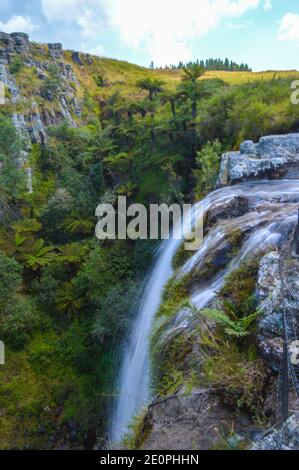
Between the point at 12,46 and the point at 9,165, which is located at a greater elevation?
the point at 12,46

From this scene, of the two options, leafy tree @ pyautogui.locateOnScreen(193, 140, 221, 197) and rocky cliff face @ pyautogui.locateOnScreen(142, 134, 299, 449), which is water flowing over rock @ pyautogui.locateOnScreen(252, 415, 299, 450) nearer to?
rocky cliff face @ pyautogui.locateOnScreen(142, 134, 299, 449)

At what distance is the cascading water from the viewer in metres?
6.95

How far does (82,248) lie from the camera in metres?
16.8

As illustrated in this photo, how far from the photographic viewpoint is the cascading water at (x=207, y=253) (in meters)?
6.95

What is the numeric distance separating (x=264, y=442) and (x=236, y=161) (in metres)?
9.06

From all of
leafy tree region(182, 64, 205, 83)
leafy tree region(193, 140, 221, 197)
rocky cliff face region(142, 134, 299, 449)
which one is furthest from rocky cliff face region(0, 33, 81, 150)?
rocky cliff face region(142, 134, 299, 449)

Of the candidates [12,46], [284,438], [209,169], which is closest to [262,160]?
[209,169]

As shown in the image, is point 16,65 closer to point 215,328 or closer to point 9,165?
point 9,165

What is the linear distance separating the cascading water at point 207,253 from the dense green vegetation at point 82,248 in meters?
1.07

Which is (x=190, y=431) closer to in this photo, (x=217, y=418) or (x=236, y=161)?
(x=217, y=418)

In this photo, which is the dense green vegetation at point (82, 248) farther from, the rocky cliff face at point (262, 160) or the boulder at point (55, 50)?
the boulder at point (55, 50)

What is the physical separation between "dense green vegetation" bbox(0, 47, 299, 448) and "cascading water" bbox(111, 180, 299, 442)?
1.07 meters

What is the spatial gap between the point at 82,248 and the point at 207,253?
33.3 ft

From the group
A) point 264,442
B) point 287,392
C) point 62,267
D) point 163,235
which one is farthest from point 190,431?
point 62,267
